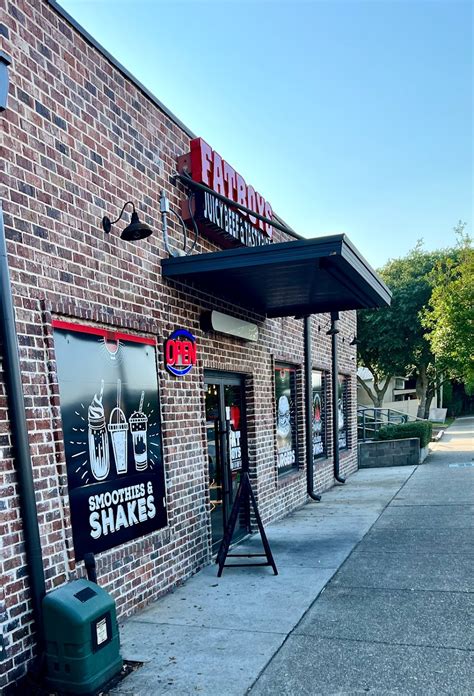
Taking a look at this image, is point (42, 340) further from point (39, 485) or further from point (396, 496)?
point (396, 496)

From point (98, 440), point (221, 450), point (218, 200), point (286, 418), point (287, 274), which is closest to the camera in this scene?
point (98, 440)

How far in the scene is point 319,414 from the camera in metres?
11.6

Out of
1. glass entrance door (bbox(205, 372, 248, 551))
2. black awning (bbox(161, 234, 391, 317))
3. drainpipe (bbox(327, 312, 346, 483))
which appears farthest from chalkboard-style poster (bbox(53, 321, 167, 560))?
drainpipe (bbox(327, 312, 346, 483))

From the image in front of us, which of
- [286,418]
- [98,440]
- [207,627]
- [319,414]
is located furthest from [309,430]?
[98,440]

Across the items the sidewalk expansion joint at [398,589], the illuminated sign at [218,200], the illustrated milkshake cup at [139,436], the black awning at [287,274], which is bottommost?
the sidewalk expansion joint at [398,589]

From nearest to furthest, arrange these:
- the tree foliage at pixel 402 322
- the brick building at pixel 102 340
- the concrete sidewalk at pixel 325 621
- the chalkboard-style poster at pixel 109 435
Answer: the concrete sidewalk at pixel 325 621 → the brick building at pixel 102 340 → the chalkboard-style poster at pixel 109 435 → the tree foliage at pixel 402 322

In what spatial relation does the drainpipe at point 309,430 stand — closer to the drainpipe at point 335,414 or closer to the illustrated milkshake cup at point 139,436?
the drainpipe at point 335,414

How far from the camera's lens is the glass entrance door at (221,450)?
22.2 feet

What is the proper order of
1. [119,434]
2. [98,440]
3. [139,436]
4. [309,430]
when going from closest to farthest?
[98,440] < [119,434] < [139,436] < [309,430]

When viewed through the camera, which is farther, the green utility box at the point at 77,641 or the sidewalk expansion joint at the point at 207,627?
the sidewalk expansion joint at the point at 207,627

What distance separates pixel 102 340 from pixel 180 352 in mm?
1281

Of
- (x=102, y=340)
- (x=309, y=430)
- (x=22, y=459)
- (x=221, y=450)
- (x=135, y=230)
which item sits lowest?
(x=309, y=430)

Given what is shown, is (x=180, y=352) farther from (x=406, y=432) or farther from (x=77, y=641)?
(x=406, y=432)

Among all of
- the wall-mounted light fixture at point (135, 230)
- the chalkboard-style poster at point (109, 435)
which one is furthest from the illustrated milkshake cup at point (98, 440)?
the wall-mounted light fixture at point (135, 230)
